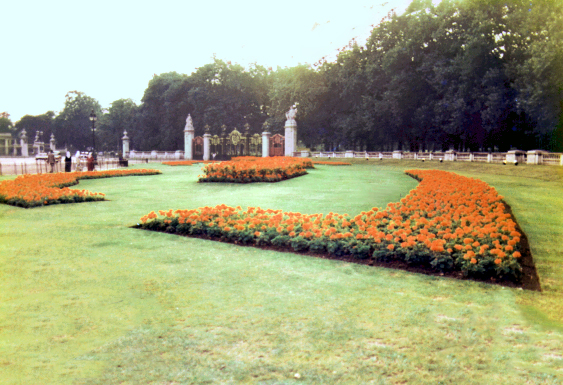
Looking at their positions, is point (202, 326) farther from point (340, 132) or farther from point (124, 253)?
point (340, 132)

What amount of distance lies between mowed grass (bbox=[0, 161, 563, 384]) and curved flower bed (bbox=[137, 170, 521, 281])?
32 cm

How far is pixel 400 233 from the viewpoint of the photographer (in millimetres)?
6141

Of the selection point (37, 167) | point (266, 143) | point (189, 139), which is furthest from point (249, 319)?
point (189, 139)

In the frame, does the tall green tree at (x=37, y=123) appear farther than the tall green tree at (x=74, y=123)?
Yes

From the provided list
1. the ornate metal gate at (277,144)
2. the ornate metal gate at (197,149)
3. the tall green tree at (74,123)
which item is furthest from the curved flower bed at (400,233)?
the tall green tree at (74,123)

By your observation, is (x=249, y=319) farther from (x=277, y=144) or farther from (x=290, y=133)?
(x=277, y=144)

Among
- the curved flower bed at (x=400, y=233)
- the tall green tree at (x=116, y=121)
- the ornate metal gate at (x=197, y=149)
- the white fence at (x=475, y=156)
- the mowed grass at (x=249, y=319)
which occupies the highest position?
the tall green tree at (x=116, y=121)

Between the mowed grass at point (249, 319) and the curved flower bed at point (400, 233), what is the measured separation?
1.05 ft

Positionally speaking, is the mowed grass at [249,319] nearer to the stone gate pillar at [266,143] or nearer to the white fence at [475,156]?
the white fence at [475,156]

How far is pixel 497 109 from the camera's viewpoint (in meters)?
28.0

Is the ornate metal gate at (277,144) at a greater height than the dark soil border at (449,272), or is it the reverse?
the ornate metal gate at (277,144)

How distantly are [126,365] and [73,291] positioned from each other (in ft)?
6.05

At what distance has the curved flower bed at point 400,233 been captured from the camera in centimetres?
521

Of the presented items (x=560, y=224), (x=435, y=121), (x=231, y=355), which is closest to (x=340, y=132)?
(x=435, y=121)
